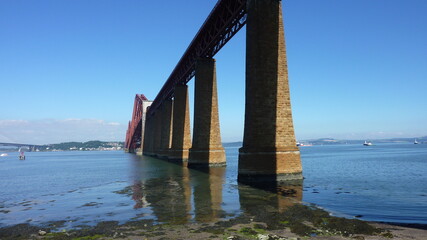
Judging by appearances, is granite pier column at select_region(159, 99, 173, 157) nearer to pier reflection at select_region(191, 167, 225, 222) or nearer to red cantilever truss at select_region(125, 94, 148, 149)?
pier reflection at select_region(191, 167, 225, 222)

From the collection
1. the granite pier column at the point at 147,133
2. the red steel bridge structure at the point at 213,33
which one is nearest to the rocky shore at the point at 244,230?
the red steel bridge structure at the point at 213,33

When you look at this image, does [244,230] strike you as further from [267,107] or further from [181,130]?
[181,130]

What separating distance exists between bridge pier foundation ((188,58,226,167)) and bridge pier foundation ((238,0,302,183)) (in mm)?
12084

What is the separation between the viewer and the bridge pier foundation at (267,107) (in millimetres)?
18516

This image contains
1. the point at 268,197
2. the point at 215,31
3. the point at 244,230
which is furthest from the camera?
the point at 215,31

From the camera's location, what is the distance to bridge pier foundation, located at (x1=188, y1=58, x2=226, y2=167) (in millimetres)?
31641

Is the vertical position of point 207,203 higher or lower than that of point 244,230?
lower

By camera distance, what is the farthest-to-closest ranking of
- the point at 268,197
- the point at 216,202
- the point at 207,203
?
1. the point at 268,197
2. the point at 216,202
3. the point at 207,203

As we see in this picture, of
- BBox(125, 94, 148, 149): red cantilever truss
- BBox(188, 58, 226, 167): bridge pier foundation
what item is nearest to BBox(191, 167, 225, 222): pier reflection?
BBox(188, 58, 226, 167): bridge pier foundation

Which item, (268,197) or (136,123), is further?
(136,123)

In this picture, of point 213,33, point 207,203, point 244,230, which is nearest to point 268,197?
point 207,203

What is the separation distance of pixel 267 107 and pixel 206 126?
43.6ft

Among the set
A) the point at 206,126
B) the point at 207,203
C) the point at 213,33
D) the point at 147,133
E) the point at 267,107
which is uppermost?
the point at 213,33

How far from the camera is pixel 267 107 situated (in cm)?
1906
